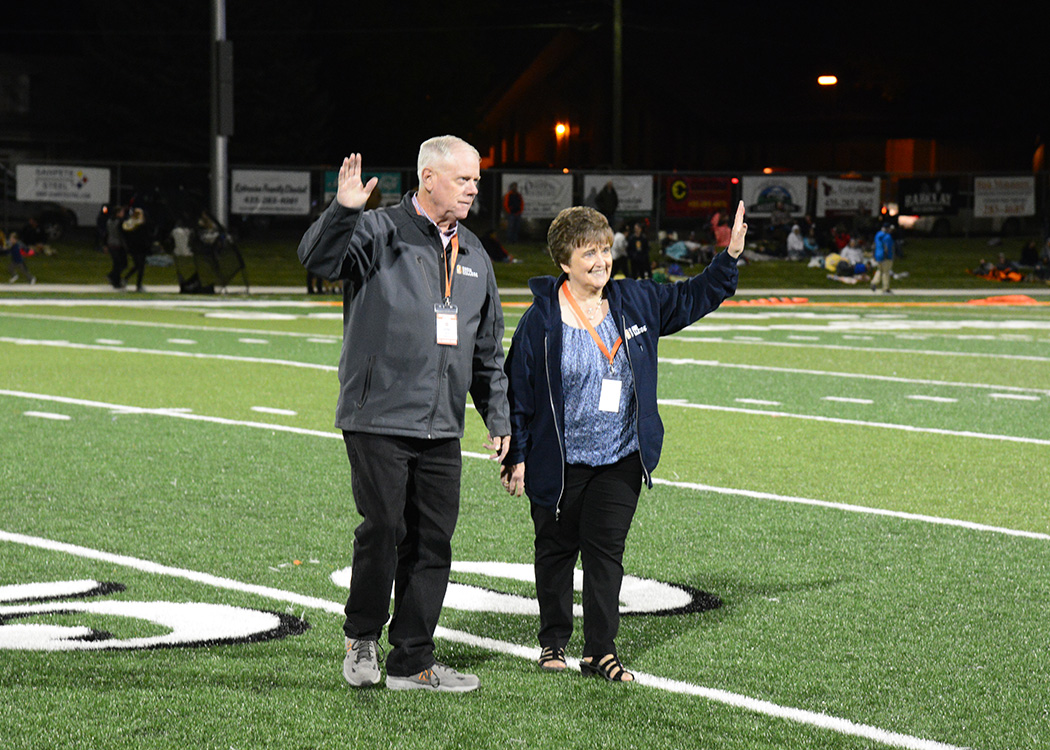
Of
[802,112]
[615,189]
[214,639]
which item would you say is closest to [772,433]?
[214,639]

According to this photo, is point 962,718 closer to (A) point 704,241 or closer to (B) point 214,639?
(B) point 214,639

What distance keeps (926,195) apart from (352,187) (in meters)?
34.3

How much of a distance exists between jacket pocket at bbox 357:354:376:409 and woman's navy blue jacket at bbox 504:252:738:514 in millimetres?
604

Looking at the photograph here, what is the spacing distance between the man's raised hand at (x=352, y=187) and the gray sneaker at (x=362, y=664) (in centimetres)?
145

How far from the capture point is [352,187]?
15.0 feet

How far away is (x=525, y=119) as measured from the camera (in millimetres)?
60656

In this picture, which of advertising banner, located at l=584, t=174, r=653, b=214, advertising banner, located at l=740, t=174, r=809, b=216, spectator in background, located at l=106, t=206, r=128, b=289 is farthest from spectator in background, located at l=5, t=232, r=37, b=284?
advertising banner, located at l=740, t=174, r=809, b=216

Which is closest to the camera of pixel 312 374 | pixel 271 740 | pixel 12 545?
pixel 271 740

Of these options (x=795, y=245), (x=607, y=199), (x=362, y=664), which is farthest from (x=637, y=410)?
(x=795, y=245)

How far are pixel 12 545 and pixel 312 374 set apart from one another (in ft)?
27.1

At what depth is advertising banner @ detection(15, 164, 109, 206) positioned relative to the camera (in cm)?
3094

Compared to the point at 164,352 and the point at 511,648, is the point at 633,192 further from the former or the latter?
the point at 511,648

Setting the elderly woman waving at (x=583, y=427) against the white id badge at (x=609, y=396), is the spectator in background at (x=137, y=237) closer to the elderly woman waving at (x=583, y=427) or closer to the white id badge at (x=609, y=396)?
A: the elderly woman waving at (x=583, y=427)

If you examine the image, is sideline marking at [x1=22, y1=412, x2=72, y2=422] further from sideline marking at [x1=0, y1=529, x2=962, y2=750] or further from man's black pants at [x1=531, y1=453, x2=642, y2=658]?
man's black pants at [x1=531, y1=453, x2=642, y2=658]
